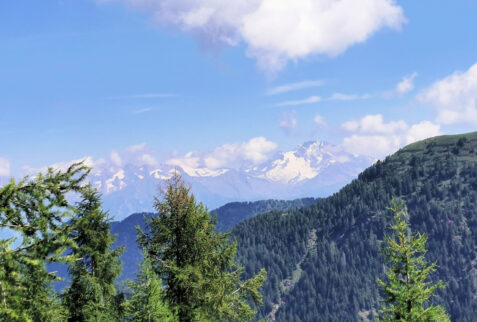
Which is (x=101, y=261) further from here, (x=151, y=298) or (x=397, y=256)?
(x=397, y=256)

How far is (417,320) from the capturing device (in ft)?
71.4

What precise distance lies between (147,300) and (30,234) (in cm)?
1205

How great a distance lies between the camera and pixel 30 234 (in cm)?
933

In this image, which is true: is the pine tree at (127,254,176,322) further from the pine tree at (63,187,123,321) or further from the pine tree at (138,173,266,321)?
the pine tree at (63,187,123,321)

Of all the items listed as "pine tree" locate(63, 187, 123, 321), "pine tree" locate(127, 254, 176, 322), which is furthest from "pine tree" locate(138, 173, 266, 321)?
"pine tree" locate(63, 187, 123, 321)

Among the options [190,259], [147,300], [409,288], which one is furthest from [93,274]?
[409,288]

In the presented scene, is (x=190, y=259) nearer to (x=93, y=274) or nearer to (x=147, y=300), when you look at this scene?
(x=147, y=300)

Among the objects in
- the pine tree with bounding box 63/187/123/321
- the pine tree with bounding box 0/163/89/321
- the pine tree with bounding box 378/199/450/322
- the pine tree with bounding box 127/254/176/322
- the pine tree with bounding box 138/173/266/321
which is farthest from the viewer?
the pine tree with bounding box 63/187/123/321

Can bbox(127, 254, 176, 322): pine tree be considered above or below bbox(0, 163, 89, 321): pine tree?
below

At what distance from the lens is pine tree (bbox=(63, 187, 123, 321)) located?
2586cm

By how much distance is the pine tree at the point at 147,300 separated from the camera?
65.2 feet

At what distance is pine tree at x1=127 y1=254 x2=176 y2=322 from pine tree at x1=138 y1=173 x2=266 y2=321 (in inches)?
41.3

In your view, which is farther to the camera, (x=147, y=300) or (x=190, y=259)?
(x=190, y=259)

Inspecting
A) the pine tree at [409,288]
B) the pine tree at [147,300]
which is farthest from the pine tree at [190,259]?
the pine tree at [409,288]
